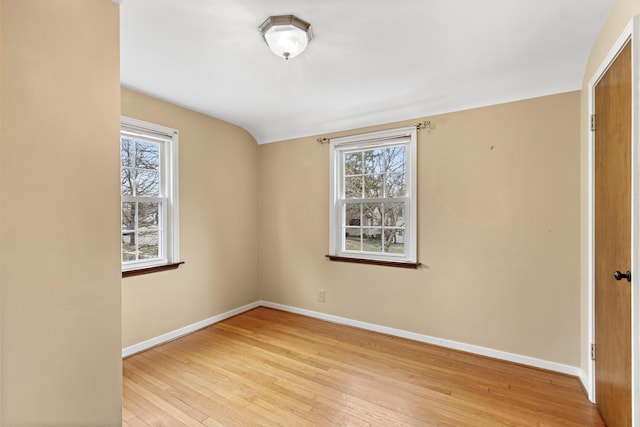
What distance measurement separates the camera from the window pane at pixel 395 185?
10.1 ft

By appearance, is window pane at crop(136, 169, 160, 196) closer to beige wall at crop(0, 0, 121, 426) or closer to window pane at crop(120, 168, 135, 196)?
window pane at crop(120, 168, 135, 196)

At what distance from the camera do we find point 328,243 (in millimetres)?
3484

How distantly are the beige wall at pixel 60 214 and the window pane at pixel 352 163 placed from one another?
2.40 metres

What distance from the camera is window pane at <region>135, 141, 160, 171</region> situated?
2813mm

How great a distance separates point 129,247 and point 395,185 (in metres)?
Answer: 2.67

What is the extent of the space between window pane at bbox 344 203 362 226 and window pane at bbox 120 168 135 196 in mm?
2188

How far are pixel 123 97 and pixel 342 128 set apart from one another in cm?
211

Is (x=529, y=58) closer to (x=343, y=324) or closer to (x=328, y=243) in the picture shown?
(x=328, y=243)

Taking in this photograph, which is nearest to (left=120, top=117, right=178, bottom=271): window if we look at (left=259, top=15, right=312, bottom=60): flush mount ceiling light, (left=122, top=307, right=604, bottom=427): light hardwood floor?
(left=122, top=307, right=604, bottom=427): light hardwood floor

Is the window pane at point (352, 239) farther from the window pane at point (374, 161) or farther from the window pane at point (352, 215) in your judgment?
the window pane at point (374, 161)

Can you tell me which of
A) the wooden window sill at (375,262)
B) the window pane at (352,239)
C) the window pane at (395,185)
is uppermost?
the window pane at (395,185)

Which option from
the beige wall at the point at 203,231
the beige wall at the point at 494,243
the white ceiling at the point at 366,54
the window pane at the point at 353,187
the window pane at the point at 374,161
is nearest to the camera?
the white ceiling at the point at 366,54

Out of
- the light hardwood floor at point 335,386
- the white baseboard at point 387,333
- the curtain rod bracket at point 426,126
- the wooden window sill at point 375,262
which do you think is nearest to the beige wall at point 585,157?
the white baseboard at point 387,333

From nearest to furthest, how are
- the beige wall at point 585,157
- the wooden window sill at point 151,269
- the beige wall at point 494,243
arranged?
the beige wall at point 585,157 → the beige wall at point 494,243 → the wooden window sill at point 151,269
